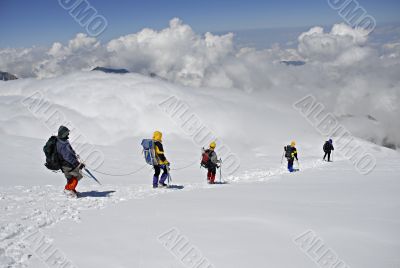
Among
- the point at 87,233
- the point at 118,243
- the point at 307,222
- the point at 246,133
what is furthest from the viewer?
the point at 246,133

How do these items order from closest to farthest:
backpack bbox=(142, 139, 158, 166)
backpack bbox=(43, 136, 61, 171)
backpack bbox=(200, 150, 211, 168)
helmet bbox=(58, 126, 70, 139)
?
→ backpack bbox=(43, 136, 61, 171)
helmet bbox=(58, 126, 70, 139)
backpack bbox=(142, 139, 158, 166)
backpack bbox=(200, 150, 211, 168)

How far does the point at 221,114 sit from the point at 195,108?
45.1 feet

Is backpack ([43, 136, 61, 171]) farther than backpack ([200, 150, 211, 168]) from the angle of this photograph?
No

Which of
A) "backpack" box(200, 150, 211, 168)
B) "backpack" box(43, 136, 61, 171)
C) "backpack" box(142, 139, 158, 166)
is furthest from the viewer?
"backpack" box(200, 150, 211, 168)

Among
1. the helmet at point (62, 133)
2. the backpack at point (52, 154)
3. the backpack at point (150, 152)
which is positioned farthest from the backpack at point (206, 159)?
the backpack at point (52, 154)

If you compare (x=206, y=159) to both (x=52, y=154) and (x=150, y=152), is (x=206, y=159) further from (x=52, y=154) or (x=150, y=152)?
(x=52, y=154)

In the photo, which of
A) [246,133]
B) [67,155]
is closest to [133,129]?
[246,133]

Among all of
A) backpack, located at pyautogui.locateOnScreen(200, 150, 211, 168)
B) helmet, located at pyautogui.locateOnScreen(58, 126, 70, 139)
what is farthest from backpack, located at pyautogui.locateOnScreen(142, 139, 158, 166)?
backpack, located at pyautogui.locateOnScreen(200, 150, 211, 168)

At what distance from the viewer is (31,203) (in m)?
9.56

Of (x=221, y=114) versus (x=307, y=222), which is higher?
(x=221, y=114)

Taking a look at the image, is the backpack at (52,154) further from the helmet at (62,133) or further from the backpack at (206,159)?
the backpack at (206,159)

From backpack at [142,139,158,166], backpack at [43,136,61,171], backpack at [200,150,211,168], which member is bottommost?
backpack at [43,136,61,171]

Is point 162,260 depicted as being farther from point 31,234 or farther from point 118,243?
point 31,234

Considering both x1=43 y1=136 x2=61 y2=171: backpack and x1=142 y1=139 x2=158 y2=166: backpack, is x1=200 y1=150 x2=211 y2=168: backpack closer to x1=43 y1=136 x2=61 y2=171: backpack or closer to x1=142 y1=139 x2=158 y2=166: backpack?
x1=142 y1=139 x2=158 y2=166: backpack
